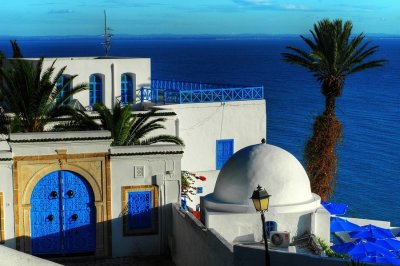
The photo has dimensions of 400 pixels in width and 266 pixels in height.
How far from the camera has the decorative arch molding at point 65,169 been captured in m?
18.3

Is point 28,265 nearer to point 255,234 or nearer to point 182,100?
point 255,234

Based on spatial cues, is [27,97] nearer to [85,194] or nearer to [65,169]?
[65,169]

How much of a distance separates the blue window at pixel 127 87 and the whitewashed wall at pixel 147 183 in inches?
415

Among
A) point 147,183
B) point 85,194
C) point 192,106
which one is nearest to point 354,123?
point 192,106

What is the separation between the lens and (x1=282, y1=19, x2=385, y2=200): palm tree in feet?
92.0

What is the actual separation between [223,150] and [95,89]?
17.4 feet

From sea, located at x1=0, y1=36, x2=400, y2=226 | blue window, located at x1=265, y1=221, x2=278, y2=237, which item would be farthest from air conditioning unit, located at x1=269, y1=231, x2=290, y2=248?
sea, located at x1=0, y1=36, x2=400, y2=226

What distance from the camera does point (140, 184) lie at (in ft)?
62.6

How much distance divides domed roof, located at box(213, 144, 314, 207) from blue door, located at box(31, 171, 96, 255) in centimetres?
313

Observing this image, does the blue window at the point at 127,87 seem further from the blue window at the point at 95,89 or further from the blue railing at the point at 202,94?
the blue window at the point at 95,89

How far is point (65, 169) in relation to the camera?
18609 millimetres

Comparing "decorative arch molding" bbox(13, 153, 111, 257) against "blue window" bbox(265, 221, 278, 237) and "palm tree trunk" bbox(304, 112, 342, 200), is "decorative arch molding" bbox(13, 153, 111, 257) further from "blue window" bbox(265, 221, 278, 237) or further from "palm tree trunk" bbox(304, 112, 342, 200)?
"palm tree trunk" bbox(304, 112, 342, 200)

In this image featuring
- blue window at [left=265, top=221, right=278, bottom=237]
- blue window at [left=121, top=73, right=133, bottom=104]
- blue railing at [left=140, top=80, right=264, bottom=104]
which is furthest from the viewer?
blue window at [left=121, top=73, right=133, bottom=104]

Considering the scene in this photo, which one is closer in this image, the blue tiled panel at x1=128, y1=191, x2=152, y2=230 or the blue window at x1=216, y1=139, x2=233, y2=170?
Answer: the blue tiled panel at x1=128, y1=191, x2=152, y2=230
